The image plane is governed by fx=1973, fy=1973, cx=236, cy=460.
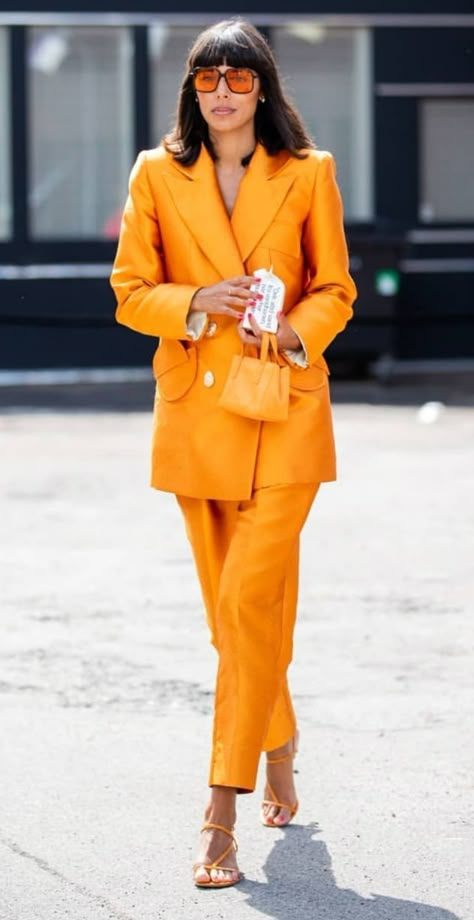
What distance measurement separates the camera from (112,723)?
584 cm

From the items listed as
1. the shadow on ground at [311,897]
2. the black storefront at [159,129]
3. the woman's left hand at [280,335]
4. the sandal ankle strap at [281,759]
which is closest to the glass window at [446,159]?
the black storefront at [159,129]

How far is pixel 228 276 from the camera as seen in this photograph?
4.52 meters

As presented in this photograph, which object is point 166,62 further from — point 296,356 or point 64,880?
point 64,880

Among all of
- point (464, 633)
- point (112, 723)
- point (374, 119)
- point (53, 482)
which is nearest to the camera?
point (112, 723)

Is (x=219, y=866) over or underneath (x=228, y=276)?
underneath

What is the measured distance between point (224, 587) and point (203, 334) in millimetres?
581

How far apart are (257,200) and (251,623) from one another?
0.97 metres

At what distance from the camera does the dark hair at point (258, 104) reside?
4516 millimetres

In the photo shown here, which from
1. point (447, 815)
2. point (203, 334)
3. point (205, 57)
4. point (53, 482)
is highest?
point (205, 57)

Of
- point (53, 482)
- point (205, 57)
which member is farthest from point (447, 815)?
point (53, 482)

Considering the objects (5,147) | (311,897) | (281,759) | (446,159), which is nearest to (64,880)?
(311,897)

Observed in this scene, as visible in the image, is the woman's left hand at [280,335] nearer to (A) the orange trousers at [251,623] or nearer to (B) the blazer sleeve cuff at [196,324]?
(B) the blazer sleeve cuff at [196,324]

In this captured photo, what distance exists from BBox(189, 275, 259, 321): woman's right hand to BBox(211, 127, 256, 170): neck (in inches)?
13.5

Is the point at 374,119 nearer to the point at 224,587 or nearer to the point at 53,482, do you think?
the point at 53,482
